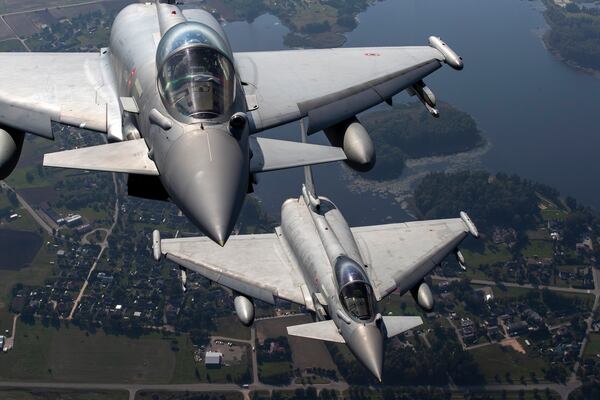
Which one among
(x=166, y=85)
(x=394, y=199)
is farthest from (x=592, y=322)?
(x=166, y=85)

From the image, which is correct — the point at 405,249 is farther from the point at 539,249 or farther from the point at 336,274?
the point at 539,249

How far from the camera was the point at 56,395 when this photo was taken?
7606 centimetres

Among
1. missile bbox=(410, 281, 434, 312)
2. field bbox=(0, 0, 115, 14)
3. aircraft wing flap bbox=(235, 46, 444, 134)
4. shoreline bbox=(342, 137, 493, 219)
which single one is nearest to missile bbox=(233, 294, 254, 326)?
missile bbox=(410, 281, 434, 312)

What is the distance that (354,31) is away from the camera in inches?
6516

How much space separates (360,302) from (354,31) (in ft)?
440

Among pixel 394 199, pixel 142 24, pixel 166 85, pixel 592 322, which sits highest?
pixel 166 85

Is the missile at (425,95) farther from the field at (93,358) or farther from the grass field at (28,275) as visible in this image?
the grass field at (28,275)

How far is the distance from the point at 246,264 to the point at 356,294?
8041 mm

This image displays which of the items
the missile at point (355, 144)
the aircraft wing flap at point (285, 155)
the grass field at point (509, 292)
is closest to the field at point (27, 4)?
the grass field at point (509, 292)

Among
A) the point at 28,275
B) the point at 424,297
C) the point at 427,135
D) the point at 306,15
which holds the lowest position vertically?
the point at 306,15

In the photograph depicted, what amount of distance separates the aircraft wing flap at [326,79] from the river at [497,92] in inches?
2822

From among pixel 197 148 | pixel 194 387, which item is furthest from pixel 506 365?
pixel 197 148

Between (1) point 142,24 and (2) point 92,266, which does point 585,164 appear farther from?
(1) point 142,24

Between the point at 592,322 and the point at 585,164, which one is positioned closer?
the point at 592,322
